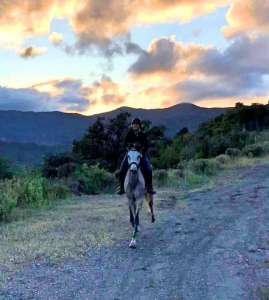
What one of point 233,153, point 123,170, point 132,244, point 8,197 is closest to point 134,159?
point 123,170

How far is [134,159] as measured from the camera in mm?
11852

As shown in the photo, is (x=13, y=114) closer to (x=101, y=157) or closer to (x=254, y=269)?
(x=101, y=157)

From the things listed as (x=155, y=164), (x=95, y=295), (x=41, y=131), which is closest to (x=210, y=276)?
(x=95, y=295)

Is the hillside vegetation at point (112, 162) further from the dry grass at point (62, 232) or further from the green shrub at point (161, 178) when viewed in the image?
the dry grass at point (62, 232)

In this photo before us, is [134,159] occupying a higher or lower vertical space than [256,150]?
higher

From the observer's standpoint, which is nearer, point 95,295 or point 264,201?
point 95,295

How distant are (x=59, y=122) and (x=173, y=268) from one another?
112m

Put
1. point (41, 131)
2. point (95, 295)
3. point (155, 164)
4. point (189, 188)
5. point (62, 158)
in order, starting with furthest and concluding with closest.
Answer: point (41, 131)
point (155, 164)
point (62, 158)
point (189, 188)
point (95, 295)

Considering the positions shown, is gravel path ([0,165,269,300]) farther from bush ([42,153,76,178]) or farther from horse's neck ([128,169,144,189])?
bush ([42,153,76,178])

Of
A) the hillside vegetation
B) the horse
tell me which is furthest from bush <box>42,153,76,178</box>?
the horse

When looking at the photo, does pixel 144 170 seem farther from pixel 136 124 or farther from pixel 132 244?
pixel 132 244

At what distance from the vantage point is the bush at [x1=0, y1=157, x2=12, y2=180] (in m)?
23.2

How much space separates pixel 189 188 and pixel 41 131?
9613cm

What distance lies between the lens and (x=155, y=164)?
133 feet
